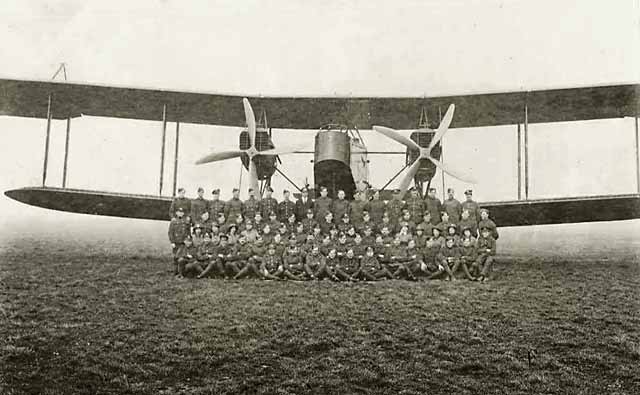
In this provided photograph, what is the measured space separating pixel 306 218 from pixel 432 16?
157 inches

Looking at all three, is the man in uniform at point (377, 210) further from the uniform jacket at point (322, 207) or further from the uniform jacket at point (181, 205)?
the uniform jacket at point (181, 205)

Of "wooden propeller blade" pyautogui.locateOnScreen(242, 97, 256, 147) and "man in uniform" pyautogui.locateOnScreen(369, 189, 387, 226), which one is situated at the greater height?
"wooden propeller blade" pyautogui.locateOnScreen(242, 97, 256, 147)

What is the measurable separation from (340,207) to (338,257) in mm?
1151

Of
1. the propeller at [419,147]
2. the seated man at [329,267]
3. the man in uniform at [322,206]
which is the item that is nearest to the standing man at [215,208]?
the man in uniform at [322,206]

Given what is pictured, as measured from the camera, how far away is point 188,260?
9766mm

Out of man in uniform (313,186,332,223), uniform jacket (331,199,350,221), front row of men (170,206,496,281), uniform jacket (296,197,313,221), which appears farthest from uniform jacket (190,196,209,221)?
uniform jacket (331,199,350,221)

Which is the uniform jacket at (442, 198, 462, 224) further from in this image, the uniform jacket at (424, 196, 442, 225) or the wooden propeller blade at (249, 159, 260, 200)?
the wooden propeller blade at (249, 159, 260, 200)

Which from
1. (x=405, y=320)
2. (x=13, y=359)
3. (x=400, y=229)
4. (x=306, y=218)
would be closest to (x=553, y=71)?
(x=400, y=229)

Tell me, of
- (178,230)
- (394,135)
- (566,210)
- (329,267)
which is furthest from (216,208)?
(566,210)

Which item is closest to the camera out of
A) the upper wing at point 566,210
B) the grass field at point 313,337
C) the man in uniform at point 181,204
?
the grass field at point 313,337

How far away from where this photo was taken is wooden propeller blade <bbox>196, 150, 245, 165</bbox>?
1094 centimetres

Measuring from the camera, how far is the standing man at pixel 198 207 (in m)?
10.6

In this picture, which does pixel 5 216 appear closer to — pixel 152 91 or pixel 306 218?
pixel 152 91

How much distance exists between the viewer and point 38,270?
9727 millimetres
